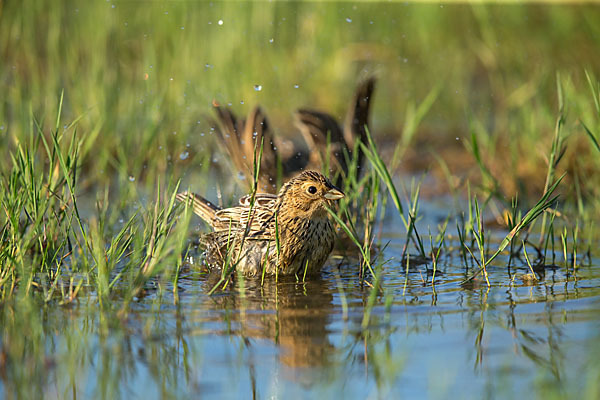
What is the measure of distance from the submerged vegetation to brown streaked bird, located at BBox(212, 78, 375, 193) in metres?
0.23

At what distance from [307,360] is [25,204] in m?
2.12

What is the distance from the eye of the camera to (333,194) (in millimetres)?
5258

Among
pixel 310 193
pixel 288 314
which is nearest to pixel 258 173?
pixel 310 193

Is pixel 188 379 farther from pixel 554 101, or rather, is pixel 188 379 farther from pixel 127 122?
pixel 554 101

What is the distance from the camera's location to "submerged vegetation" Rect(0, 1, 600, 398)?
396cm

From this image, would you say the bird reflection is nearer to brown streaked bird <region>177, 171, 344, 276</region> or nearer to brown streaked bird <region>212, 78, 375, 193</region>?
brown streaked bird <region>177, 171, 344, 276</region>

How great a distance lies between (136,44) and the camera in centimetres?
948

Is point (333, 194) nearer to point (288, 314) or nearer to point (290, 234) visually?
point (290, 234)

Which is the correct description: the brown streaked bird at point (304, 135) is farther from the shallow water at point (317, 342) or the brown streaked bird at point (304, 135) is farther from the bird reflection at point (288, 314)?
the shallow water at point (317, 342)

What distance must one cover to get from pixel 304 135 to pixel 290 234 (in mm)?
1484

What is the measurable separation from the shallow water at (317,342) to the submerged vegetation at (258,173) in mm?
19

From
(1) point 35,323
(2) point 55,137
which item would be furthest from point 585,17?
(1) point 35,323

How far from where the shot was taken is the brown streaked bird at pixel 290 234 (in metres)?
5.27

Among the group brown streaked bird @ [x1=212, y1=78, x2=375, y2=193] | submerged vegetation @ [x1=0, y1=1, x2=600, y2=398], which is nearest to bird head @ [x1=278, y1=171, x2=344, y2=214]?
submerged vegetation @ [x1=0, y1=1, x2=600, y2=398]
